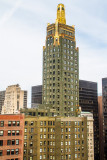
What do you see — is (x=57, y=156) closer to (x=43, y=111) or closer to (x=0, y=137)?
(x=43, y=111)

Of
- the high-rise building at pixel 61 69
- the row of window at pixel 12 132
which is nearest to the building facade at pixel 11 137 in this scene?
the row of window at pixel 12 132

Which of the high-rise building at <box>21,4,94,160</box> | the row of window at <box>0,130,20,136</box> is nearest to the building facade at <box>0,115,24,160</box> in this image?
the row of window at <box>0,130,20,136</box>

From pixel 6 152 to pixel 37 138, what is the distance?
80.1ft

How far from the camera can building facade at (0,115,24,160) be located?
87269 mm

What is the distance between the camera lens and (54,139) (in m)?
112

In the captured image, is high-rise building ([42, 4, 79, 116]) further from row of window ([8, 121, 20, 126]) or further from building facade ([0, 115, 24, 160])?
building facade ([0, 115, 24, 160])

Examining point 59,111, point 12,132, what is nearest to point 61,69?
point 59,111

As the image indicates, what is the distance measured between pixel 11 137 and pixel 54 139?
29.3 m

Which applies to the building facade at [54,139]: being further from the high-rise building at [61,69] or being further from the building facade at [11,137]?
the building facade at [11,137]

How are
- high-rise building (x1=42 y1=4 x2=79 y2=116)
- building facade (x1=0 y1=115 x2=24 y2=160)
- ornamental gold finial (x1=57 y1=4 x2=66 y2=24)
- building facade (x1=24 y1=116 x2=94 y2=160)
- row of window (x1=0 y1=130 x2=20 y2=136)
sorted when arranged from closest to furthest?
building facade (x1=0 y1=115 x2=24 y2=160) < row of window (x1=0 y1=130 x2=20 y2=136) < building facade (x1=24 y1=116 x2=94 y2=160) < high-rise building (x1=42 y1=4 x2=79 y2=116) < ornamental gold finial (x1=57 y1=4 x2=66 y2=24)

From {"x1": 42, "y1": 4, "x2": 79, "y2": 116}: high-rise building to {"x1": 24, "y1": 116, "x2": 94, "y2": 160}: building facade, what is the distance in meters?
12.2

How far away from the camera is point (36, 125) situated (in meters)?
110

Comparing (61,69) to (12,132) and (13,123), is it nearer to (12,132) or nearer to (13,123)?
(13,123)

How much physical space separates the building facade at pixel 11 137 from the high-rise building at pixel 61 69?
126 ft
